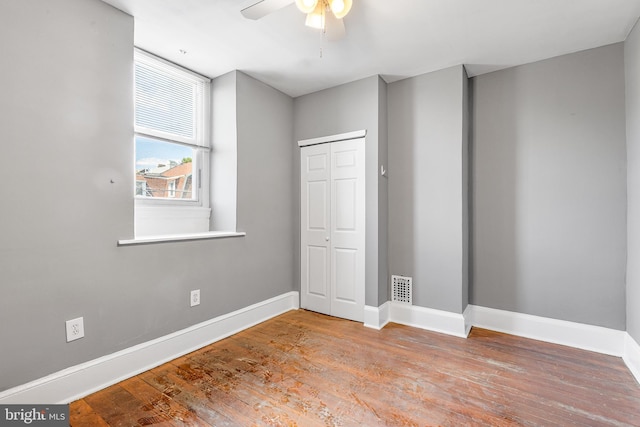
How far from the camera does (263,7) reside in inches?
67.9

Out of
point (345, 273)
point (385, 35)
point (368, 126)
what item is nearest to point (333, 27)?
point (385, 35)

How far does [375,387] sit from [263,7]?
94.6 inches

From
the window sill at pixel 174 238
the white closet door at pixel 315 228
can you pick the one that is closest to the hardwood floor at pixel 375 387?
the white closet door at pixel 315 228

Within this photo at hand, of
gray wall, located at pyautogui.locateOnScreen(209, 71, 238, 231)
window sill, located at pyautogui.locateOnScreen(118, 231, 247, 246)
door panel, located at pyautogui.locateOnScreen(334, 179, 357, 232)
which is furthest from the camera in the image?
door panel, located at pyautogui.locateOnScreen(334, 179, 357, 232)

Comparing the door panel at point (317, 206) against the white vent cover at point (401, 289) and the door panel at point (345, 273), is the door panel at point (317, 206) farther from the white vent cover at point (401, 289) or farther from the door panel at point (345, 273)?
the white vent cover at point (401, 289)

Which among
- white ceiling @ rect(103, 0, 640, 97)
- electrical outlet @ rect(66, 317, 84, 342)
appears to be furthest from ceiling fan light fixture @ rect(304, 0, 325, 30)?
electrical outlet @ rect(66, 317, 84, 342)

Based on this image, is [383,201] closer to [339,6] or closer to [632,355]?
[339,6]

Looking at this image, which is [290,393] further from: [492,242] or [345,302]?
[492,242]

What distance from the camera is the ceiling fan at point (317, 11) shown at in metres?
1.66

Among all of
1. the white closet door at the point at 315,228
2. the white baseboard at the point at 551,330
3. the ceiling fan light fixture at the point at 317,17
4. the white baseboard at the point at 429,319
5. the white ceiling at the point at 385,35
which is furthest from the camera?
the white closet door at the point at 315,228

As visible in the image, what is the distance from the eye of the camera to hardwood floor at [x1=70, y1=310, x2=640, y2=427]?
167 cm

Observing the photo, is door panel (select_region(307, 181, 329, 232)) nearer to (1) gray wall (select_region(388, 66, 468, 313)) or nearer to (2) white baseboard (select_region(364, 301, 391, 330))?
(1) gray wall (select_region(388, 66, 468, 313))

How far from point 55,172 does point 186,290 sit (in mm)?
1211

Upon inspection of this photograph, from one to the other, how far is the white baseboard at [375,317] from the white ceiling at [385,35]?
233 cm
